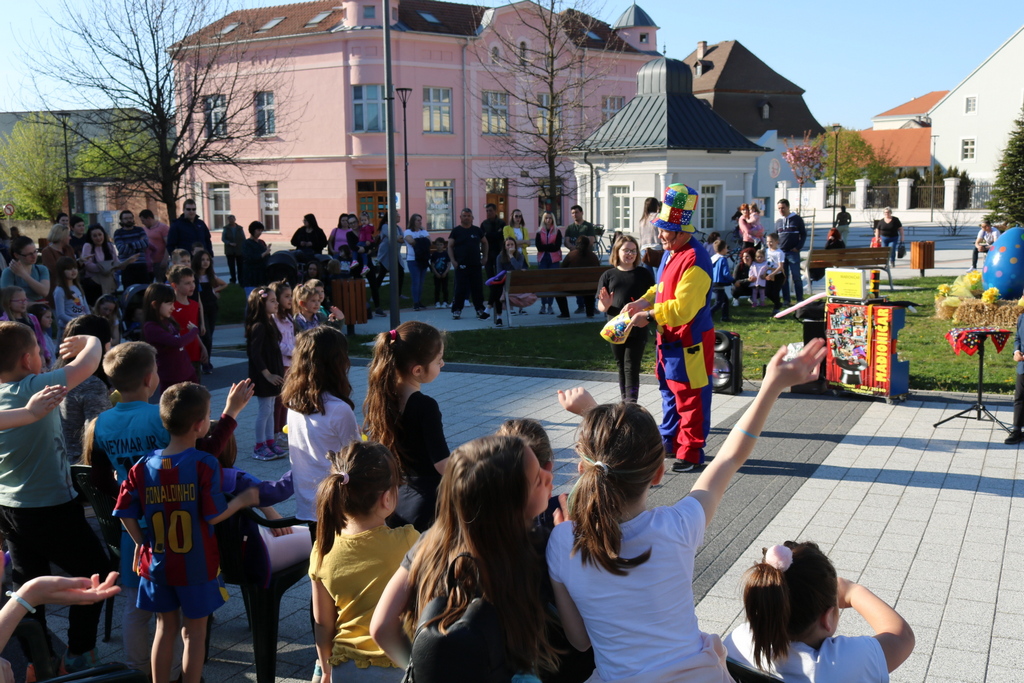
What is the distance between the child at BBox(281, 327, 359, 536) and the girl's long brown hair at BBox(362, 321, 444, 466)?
30 centimetres

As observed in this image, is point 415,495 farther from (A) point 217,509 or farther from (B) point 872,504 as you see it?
(B) point 872,504

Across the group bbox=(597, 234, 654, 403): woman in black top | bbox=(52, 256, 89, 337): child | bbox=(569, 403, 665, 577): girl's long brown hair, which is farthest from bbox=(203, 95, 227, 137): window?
bbox=(569, 403, 665, 577): girl's long brown hair

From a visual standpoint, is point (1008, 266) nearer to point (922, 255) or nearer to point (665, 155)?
point (922, 255)

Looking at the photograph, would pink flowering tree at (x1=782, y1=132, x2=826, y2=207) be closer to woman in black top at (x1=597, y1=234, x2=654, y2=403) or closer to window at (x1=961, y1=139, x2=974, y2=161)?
window at (x1=961, y1=139, x2=974, y2=161)

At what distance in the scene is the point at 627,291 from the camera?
8375 mm

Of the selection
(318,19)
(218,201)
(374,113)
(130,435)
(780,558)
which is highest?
(318,19)

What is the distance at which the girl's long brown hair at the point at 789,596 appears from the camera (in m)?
2.77

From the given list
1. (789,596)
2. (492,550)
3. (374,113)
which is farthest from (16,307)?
(374,113)

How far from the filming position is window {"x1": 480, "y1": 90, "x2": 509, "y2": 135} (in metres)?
41.3

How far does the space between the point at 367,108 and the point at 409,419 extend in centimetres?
3651

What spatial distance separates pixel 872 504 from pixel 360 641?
4.55 m

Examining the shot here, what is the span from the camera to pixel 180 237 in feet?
47.6

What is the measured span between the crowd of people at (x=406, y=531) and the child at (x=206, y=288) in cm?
513

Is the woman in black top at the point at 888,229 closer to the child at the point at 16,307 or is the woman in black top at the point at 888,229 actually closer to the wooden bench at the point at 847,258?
the wooden bench at the point at 847,258
